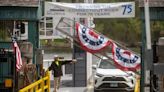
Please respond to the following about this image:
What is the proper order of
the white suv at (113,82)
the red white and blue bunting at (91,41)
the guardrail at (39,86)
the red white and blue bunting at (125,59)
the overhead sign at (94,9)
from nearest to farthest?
1. the guardrail at (39,86)
2. the overhead sign at (94,9)
3. the red white and blue bunting at (125,59)
4. the red white and blue bunting at (91,41)
5. the white suv at (113,82)

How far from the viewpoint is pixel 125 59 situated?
20.8m

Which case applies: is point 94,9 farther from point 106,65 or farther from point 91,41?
point 106,65

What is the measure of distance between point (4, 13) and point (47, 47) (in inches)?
1223

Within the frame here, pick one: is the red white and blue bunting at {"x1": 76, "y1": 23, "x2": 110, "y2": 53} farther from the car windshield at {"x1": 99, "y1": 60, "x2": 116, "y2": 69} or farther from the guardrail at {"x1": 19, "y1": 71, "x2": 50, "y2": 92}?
the guardrail at {"x1": 19, "y1": 71, "x2": 50, "y2": 92}

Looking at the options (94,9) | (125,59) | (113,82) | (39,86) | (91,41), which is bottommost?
(113,82)

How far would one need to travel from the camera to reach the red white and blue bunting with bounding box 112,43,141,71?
67.6 feet

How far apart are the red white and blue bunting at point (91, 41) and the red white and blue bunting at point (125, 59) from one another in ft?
1.76

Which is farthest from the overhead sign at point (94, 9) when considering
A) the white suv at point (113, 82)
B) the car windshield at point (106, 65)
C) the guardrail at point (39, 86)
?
the car windshield at point (106, 65)

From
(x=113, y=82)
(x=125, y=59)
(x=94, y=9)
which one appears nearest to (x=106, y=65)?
(x=113, y=82)

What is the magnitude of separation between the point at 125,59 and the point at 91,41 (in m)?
1.70

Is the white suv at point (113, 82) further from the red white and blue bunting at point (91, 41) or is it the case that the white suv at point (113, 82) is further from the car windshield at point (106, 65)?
the red white and blue bunting at point (91, 41)

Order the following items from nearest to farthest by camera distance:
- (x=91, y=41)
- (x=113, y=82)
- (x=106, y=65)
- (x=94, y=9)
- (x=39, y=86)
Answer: (x=39, y=86), (x=94, y=9), (x=91, y=41), (x=113, y=82), (x=106, y=65)

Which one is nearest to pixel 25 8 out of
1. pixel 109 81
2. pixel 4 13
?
pixel 4 13

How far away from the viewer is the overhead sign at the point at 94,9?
779 inches
